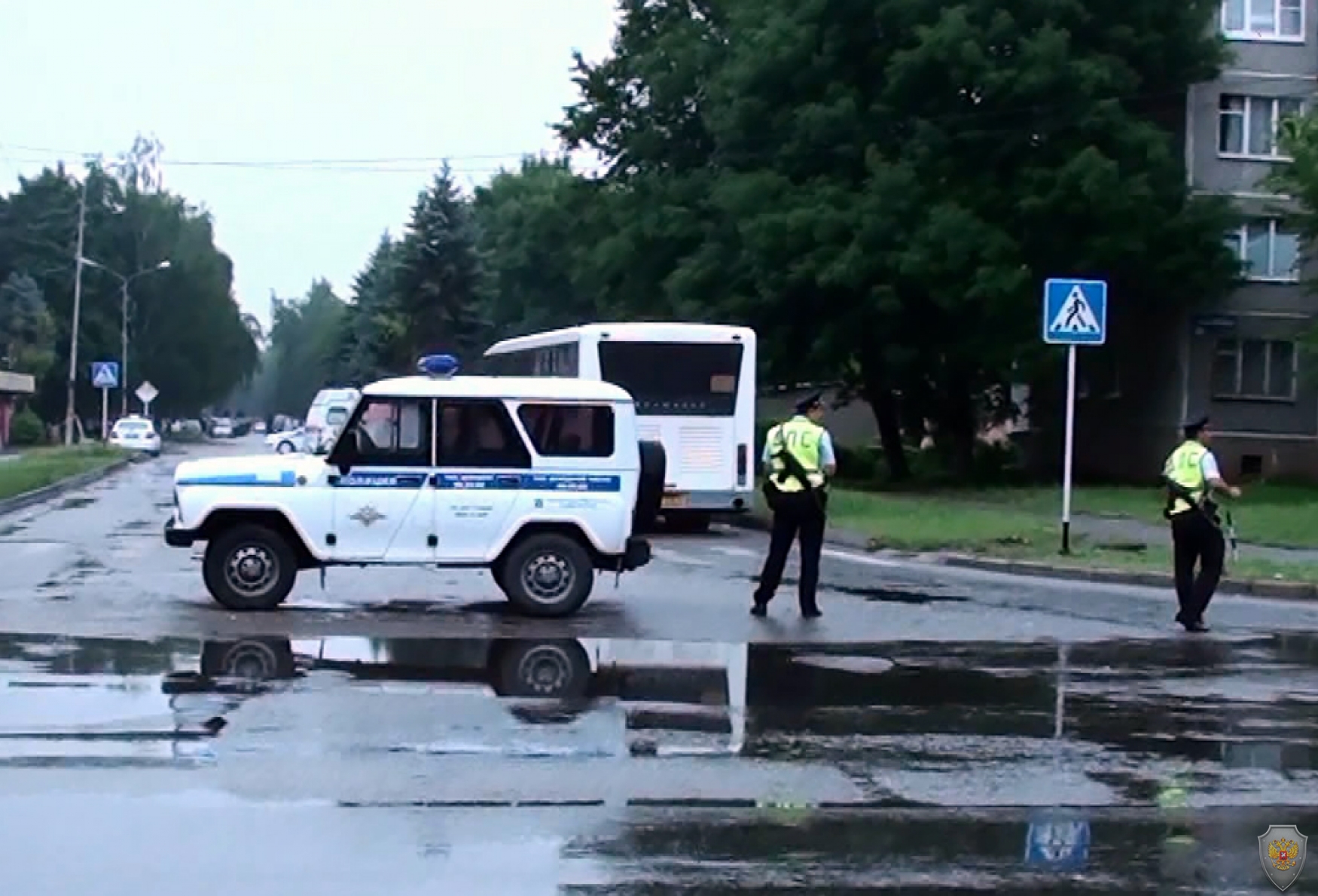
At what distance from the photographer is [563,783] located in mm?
9344

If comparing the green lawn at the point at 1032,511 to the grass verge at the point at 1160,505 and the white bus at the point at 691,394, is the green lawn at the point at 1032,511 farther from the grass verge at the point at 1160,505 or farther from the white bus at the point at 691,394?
the white bus at the point at 691,394

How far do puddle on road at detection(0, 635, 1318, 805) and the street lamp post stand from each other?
8400 cm

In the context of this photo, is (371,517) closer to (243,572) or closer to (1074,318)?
(243,572)

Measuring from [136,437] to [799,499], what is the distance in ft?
199

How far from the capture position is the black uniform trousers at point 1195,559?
16656 mm

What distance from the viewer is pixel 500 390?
16891mm

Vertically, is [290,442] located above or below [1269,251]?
below

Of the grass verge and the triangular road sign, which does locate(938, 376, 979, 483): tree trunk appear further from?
the triangular road sign

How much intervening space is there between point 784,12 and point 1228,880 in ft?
129

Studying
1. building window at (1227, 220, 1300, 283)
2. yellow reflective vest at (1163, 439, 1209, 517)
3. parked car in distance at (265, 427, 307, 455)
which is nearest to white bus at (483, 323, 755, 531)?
yellow reflective vest at (1163, 439, 1209, 517)

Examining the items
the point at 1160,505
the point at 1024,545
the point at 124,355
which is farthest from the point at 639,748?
the point at 124,355

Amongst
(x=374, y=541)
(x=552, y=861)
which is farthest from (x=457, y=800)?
(x=374, y=541)

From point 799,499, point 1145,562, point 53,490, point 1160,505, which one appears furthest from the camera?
point 53,490

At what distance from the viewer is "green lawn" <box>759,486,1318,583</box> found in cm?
2277
